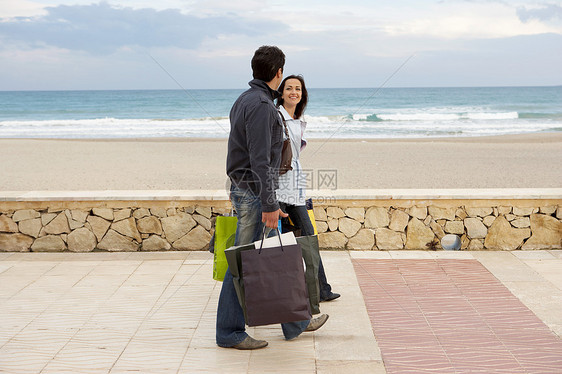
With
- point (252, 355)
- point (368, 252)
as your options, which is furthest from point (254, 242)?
point (368, 252)

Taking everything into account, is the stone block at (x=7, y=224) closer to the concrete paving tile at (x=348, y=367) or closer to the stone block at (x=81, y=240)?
the stone block at (x=81, y=240)

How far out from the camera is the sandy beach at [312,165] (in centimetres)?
1062

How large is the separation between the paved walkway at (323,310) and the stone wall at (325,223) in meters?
0.13

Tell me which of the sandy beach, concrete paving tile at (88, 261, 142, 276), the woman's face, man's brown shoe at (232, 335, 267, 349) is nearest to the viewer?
man's brown shoe at (232, 335, 267, 349)

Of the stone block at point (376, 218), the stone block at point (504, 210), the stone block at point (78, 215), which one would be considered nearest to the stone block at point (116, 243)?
the stone block at point (78, 215)

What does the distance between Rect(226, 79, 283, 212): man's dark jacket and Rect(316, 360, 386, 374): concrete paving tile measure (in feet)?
2.83

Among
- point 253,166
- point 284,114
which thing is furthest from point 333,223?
point 253,166

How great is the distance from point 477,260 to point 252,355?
2.54 meters

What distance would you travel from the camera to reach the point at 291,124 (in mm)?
3678

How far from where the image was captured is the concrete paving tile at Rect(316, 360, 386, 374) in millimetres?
2965

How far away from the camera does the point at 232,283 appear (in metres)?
3.20

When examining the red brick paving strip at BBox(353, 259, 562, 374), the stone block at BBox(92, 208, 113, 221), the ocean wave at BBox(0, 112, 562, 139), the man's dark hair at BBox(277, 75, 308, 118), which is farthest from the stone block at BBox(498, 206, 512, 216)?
the ocean wave at BBox(0, 112, 562, 139)

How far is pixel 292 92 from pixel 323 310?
57.4 inches

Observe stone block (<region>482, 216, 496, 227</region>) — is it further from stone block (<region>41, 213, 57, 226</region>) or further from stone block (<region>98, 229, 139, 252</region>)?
stone block (<region>41, 213, 57, 226</region>)
